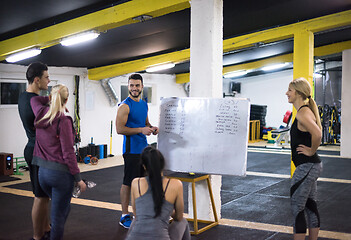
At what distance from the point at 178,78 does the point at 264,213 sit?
8531mm

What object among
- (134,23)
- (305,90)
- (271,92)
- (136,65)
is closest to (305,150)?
(305,90)

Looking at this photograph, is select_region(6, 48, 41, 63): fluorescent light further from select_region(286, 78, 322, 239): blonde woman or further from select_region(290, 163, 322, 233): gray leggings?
select_region(290, 163, 322, 233): gray leggings

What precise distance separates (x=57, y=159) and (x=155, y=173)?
39.3 inches

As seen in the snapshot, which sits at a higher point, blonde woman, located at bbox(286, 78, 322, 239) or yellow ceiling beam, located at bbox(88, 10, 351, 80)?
yellow ceiling beam, located at bbox(88, 10, 351, 80)

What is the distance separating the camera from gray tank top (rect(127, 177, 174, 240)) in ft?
7.37

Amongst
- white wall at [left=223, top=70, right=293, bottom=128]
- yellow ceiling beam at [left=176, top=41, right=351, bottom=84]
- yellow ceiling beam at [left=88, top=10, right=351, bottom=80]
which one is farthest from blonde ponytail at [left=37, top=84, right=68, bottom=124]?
white wall at [left=223, top=70, right=293, bottom=128]

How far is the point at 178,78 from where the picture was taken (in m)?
13.0

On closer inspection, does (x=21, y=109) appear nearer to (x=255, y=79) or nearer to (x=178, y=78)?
(x=178, y=78)

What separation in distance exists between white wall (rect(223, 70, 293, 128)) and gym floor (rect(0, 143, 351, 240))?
7.72 m

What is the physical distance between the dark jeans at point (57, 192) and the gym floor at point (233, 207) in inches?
40.1

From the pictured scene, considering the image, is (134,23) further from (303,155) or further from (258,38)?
(303,155)

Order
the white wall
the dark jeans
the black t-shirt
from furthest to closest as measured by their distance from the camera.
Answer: the white wall, the black t-shirt, the dark jeans

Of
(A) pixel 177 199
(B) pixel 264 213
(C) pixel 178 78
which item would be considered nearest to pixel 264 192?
(B) pixel 264 213

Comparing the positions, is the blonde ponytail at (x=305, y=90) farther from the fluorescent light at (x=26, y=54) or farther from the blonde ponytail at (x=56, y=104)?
the fluorescent light at (x=26, y=54)
